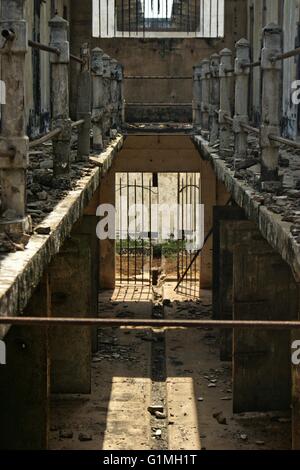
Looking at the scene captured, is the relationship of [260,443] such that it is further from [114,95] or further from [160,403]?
[114,95]

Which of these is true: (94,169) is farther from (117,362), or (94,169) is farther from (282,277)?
(117,362)

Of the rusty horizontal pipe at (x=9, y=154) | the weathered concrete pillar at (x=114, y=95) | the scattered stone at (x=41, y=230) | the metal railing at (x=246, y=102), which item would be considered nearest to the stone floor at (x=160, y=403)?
the metal railing at (x=246, y=102)

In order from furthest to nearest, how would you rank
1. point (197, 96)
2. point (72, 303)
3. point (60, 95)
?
point (197, 96), point (72, 303), point (60, 95)

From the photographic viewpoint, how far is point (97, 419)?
946 centimetres

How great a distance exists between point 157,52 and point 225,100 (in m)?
9.02

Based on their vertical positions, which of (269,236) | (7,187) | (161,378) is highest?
(7,187)

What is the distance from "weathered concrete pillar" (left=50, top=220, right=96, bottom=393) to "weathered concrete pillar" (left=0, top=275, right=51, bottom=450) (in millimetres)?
3038

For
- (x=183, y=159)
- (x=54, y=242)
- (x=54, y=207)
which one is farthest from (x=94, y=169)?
(x=183, y=159)

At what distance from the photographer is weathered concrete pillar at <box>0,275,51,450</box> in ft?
22.2

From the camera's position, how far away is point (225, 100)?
11.0 metres

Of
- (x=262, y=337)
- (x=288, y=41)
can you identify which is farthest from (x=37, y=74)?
(x=262, y=337)

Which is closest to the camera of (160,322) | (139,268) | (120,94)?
(160,322)

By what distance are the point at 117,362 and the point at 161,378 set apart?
0.82 m

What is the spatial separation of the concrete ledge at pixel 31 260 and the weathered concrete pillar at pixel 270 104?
150 centimetres
